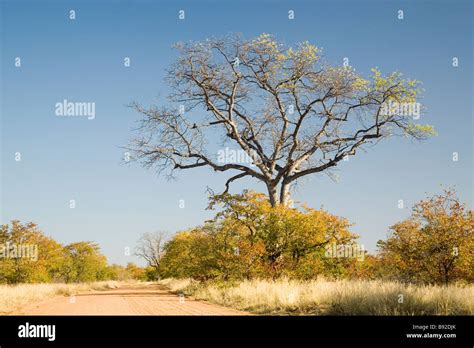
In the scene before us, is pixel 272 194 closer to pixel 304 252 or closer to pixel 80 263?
pixel 304 252

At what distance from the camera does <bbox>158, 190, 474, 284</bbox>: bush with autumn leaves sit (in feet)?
69.7

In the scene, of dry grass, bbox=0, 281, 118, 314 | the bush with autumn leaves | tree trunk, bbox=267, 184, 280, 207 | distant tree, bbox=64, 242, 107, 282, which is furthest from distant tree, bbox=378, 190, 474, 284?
distant tree, bbox=64, 242, 107, 282

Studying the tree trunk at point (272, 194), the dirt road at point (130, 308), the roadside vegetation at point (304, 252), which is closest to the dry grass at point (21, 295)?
the dirt road at point (130, 308)

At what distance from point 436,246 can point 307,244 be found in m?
5.87

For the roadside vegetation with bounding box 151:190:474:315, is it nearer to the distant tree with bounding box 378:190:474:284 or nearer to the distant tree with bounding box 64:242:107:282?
the distant tree with bounding box 378:190:474:284

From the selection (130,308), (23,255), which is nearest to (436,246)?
(130,308)

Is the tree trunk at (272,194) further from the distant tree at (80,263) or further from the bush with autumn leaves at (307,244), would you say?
the distant tree at (80,263)

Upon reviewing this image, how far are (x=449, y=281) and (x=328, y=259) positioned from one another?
5.70m

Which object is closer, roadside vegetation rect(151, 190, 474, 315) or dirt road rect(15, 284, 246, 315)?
dirt road rect(15, 284, 246, 315)

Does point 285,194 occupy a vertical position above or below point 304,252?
above

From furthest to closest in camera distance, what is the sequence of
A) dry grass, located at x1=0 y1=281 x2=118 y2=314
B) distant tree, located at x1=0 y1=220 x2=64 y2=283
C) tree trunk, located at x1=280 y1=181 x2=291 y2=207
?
distant tree, located at x1=0 y1=220 x2=64 y2=283 → tree trunk, located at x1=280 y1=181 x2=291 y2=207 → dry grass, located at x1=0 y1=281 x2=118 y2=314

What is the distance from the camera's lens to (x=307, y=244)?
78.6 ft
